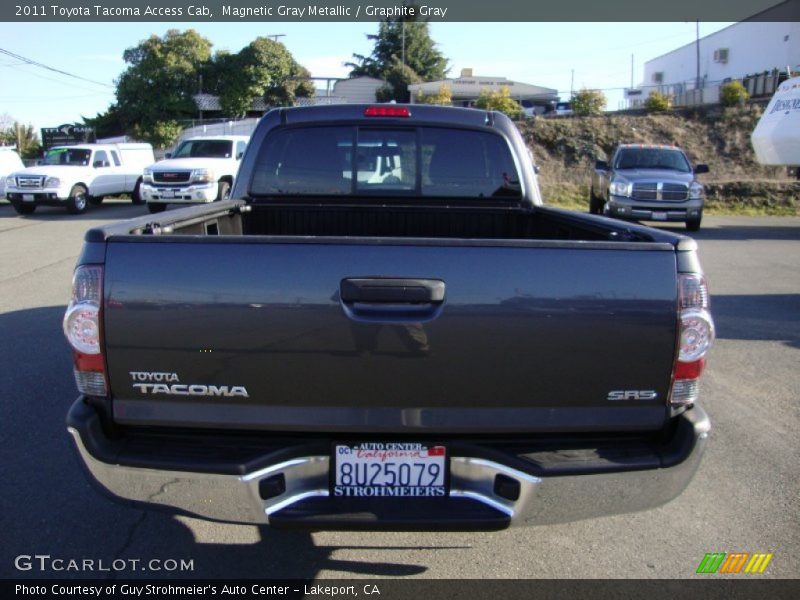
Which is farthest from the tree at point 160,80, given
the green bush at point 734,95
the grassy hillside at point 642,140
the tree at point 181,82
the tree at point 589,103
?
the green bush at point 734,95

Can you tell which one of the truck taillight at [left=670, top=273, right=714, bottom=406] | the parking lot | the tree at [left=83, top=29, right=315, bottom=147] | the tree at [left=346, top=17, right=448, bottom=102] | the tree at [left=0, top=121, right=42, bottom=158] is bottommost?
the parking lot

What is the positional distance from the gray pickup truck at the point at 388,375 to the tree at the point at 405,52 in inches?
2384

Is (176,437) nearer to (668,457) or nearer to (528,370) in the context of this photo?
(528,370)

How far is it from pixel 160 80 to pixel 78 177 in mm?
21579

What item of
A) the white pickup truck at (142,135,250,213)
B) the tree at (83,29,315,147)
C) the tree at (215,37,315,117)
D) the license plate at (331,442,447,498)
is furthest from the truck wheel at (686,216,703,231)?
the tree at (215,37,315,117)

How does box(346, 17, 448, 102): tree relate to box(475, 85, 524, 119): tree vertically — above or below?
above

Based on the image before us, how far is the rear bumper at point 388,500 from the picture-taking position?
238cm

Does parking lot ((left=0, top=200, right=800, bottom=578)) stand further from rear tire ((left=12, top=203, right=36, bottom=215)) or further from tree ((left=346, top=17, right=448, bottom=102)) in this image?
tree ((left=346, top=17, right=448, bottom=102))

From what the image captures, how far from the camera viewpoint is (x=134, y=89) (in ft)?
125

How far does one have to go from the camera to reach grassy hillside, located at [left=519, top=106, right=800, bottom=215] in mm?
25797

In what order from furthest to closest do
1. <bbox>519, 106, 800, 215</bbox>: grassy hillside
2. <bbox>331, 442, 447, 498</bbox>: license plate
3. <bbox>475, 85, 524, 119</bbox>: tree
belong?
<bbox>475, 85, 524, 119</bbox>: tree
<bbox>519, 106, 800, 215</bbox>: grassy hillside
<bbox>331, 442, 447, 498</bbox>: license plate

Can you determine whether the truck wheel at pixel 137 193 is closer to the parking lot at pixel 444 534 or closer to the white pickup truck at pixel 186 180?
the white pickup truck at pixel 186 180

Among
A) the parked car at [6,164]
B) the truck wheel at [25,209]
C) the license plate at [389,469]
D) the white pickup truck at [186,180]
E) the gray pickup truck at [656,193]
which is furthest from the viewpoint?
the parked car at [6,164]

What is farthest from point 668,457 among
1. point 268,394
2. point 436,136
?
point 436,136
